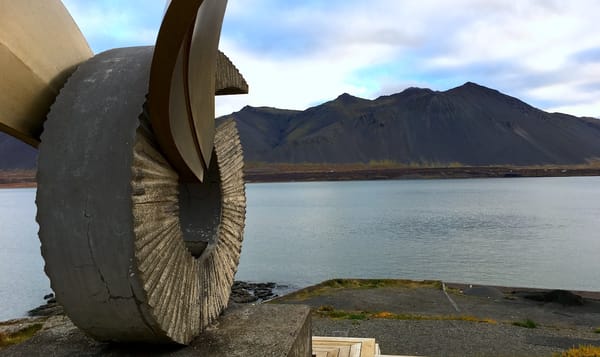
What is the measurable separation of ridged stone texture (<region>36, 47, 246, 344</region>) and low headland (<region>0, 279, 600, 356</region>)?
102 cm

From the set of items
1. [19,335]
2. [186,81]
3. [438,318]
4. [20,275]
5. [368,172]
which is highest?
[186,81]

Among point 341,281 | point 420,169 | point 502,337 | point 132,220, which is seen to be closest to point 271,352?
point 132,220

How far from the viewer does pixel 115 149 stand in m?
3.51

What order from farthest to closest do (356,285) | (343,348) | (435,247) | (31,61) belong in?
(435,247) < (356,285) < (343,348) < (31,61)

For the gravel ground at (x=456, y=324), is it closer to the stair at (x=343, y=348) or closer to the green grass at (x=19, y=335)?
the stair at (x=343, y=348)

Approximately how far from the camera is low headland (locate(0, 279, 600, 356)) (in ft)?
32.3

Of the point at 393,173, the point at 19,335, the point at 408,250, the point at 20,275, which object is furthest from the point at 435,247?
the point at 393,173

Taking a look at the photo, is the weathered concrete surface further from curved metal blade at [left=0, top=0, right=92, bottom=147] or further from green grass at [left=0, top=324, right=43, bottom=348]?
green grass at [left=0, top=324, right=43, bottom=348]

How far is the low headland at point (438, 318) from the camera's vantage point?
9.85 metres

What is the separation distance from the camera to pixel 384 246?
38125 mm

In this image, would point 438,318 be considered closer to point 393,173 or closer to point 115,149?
point 115,149

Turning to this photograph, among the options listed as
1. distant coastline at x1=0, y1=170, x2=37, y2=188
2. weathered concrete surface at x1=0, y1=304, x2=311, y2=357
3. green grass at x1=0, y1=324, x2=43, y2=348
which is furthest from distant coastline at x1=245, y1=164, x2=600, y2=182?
weathered concrete surface at x1=0, y1=304, x2=311, y2=357

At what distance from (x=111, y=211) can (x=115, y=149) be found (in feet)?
1.40

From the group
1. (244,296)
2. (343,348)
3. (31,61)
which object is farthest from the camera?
(244,296)
